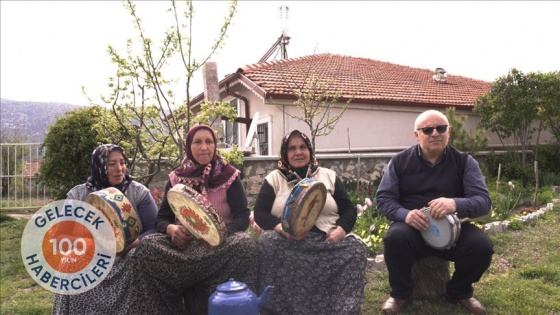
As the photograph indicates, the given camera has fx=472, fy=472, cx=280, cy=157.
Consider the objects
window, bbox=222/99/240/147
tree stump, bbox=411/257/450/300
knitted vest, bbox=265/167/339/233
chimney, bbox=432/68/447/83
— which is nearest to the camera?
knitted vest, bbox=265/167/339/233

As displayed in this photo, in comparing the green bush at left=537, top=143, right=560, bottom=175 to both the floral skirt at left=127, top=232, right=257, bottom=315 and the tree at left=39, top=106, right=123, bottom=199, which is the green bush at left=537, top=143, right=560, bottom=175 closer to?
the tree at left=39, top=106, right=123, bottom=199

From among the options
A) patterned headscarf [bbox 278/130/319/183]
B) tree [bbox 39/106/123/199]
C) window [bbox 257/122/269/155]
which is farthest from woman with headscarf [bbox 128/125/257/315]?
window [bbox 257/122/269/155]

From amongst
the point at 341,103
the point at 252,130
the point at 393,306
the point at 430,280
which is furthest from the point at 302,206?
the point at 341,103

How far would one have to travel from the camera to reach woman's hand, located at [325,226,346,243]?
330 centimetres

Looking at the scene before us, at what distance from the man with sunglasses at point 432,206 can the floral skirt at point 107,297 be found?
1.81 m

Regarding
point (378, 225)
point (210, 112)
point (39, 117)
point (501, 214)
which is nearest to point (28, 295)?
point (210, 112)

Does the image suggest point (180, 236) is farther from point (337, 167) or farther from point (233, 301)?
point (337, 167)

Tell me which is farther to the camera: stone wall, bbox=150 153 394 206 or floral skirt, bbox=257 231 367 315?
stone wall, bbox=150 153 394 206

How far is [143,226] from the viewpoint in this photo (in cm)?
353

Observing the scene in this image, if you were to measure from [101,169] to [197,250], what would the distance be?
3.29 ft

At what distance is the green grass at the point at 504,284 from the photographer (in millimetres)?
3494

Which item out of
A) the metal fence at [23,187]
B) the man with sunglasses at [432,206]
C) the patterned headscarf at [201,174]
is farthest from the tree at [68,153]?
the man with sunglasses at [432,206]

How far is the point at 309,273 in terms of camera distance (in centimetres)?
324

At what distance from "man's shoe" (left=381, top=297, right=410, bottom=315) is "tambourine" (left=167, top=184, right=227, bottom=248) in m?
1.35
